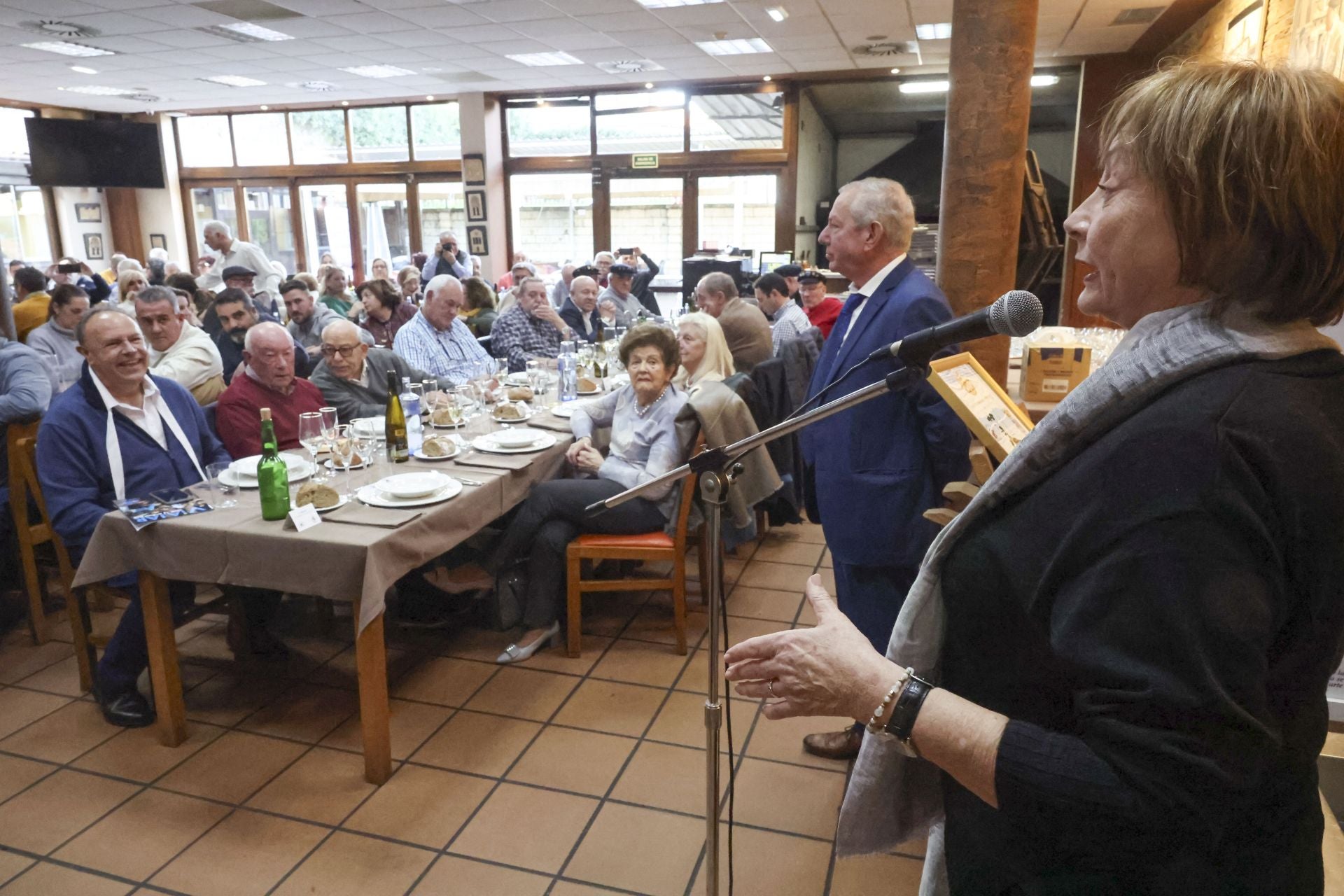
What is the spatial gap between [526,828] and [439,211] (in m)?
11.5

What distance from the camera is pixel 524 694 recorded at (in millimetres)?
2965

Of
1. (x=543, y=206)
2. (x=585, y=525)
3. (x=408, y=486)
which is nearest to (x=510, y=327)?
(x=585, y=525)

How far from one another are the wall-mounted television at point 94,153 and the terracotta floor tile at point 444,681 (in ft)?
38.5

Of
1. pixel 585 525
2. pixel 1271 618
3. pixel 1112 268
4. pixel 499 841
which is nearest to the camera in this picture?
pixel 1271 618

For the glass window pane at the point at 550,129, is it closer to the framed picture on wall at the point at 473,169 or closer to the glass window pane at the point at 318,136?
the framed picture on wall at the point at 473,169

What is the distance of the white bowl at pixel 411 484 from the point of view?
2609 mm

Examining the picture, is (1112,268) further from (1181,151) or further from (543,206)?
(543,206)

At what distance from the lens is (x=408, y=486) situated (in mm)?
2633

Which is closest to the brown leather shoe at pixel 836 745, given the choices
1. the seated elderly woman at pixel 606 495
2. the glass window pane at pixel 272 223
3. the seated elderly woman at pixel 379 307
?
the seated elderly woman at pixel 606 495

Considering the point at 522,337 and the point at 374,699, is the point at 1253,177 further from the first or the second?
the point at 522,337

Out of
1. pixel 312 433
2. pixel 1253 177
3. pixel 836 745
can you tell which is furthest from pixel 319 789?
pixel 1253 177

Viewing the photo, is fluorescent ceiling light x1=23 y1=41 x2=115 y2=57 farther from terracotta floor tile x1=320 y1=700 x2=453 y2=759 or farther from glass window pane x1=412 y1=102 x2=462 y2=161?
terracotta floor tile x1=320 y1=700 x2=453 y2=759

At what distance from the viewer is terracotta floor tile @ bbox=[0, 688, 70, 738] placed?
2.78 metres

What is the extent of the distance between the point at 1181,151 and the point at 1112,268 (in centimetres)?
12
